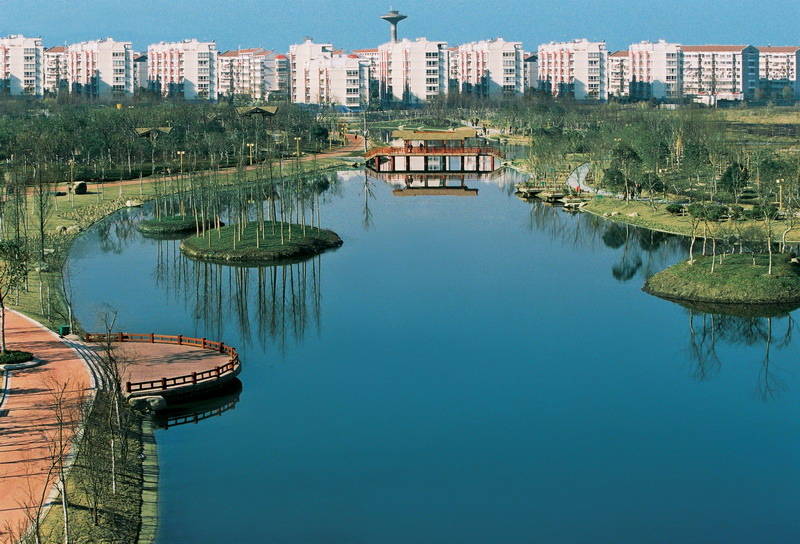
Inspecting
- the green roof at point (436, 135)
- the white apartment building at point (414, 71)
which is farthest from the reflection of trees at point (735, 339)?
the white apartment building at point (414, 71)

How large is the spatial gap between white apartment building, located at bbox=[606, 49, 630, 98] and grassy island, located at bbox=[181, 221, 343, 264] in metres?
139

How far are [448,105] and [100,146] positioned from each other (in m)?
89.2

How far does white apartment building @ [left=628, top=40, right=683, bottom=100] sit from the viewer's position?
7456 inches

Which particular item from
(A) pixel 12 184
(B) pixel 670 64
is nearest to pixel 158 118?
(A) pixel 12 184

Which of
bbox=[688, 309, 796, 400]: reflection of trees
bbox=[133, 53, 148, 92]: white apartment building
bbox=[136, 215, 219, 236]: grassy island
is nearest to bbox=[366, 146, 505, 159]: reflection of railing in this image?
bbox=[136, 215, 219, 236]: grassy island

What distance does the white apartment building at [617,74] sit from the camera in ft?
614

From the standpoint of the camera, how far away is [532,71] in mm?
192625

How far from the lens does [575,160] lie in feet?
308

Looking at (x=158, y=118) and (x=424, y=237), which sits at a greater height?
(x=158, y=118)

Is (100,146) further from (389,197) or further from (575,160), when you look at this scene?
(575,160)

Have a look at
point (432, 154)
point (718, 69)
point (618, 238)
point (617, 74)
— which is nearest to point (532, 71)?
point (617, 74)

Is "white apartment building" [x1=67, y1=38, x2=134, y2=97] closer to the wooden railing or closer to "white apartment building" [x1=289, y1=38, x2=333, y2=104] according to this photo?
"white apartment building" [x1=289, y1=38, x2=333, y2=104]

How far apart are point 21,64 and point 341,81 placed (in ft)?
184

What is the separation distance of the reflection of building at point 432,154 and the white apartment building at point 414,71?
8154 centimetres
